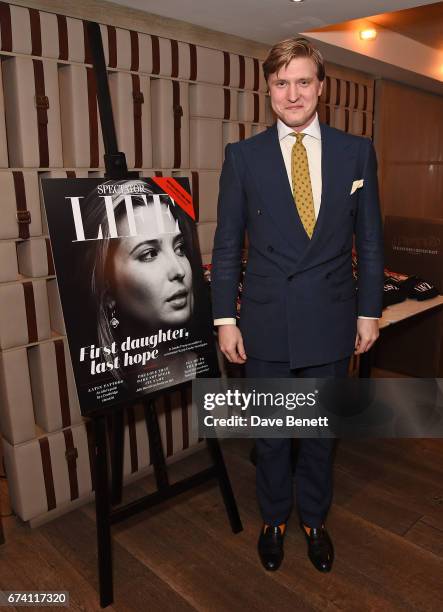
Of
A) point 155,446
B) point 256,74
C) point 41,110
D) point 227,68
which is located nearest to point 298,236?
point 155,446

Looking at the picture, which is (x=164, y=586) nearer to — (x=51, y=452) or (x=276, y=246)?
(x=51, y=452)

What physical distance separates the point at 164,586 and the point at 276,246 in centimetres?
124

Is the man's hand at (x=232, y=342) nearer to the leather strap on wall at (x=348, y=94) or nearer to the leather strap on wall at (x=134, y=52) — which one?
the leather strap on wall at (x=134, y=52)

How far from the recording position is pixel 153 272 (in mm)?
1977

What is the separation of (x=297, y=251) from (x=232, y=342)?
15.0 inches

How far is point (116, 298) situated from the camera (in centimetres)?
190

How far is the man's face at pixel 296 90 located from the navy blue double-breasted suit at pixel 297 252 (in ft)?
0.32

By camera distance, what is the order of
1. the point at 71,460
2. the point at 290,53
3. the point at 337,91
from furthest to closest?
the point at 337,91 < the point at 71,460 < the point at 290,53

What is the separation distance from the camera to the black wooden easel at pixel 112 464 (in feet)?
6.07

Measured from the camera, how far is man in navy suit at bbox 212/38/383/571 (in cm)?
179

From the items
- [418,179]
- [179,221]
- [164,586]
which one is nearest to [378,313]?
[179,221]

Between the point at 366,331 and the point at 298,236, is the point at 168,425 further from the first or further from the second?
the point at 298,236

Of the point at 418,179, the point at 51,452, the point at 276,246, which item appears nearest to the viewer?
the point at 276,246

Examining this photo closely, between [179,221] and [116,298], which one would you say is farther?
[179,221]
